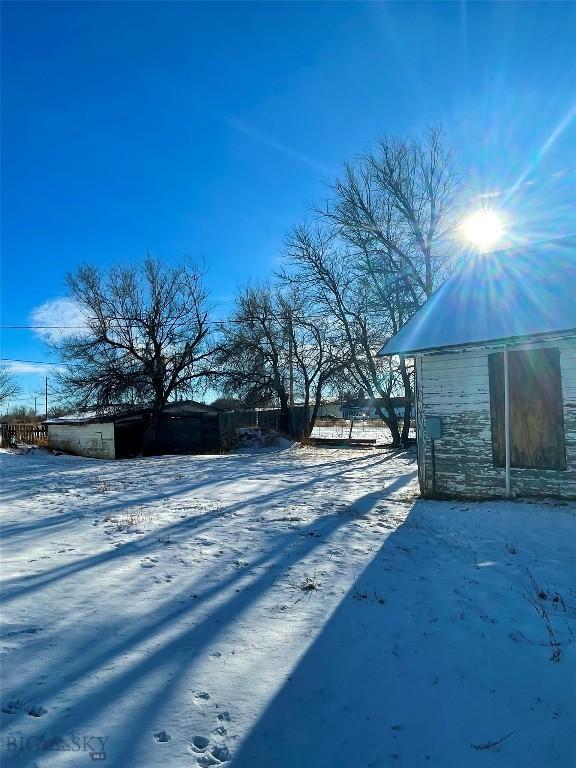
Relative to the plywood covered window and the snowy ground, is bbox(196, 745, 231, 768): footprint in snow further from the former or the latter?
the plywood covered window

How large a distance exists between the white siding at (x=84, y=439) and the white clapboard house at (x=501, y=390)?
18040mm

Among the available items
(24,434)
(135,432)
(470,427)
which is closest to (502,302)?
(470,427)

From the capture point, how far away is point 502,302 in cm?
898

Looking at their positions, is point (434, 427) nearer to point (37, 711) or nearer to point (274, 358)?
point (37, 711)

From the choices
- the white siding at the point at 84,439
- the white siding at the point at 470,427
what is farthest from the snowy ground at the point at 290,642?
the white siding at the point at 84,439

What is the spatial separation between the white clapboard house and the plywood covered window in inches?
0.6

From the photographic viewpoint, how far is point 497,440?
8109mm

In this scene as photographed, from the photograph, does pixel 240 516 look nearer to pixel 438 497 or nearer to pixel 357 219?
pixel 438 497

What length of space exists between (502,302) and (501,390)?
6.62 ft

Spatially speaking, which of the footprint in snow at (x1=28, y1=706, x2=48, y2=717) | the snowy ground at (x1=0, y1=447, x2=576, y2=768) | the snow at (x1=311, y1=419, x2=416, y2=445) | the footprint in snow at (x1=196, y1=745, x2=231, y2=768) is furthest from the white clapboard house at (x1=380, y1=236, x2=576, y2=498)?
the snow at (x1=311, y1=419, x2=416, y2=445)

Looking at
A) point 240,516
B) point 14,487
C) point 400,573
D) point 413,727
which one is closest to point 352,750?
point 413,727

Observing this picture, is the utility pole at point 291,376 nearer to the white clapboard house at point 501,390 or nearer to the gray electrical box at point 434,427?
the white clapboard house at point 501,390

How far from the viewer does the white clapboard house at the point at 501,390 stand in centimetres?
755

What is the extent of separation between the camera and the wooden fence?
26.0 meters
